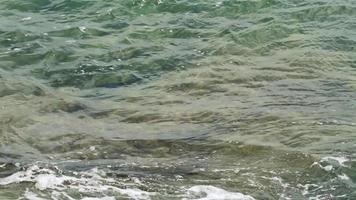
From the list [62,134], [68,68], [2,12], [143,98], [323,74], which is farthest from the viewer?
[2,12]

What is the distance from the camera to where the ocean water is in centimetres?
651

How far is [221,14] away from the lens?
527 inches

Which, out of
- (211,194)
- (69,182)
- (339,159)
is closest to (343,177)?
(339,159)

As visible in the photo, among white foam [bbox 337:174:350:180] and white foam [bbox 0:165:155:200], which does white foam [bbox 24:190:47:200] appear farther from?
white foam [bbox 337:174:350:180]

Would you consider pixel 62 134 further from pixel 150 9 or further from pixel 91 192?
pixel 150 9

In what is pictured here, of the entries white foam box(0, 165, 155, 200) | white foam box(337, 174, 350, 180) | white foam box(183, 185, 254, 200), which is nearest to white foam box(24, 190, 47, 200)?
white foam box(0, 165, 155, 200)

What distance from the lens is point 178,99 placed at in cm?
926

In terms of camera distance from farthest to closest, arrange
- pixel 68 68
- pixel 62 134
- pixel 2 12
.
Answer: pixel 2 12 < pixel 68 68 < pixel 62 134

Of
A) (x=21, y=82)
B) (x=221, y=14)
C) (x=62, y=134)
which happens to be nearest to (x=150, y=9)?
(x=221, y=14)

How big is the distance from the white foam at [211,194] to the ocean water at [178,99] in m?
0.02

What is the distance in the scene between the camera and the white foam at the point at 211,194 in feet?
20.0

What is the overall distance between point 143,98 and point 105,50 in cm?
247

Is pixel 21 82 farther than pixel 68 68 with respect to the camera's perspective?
No

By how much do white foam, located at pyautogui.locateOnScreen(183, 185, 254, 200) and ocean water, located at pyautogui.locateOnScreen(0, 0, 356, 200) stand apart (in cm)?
2
